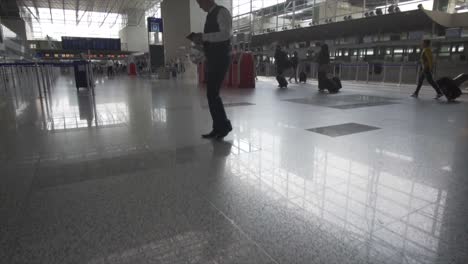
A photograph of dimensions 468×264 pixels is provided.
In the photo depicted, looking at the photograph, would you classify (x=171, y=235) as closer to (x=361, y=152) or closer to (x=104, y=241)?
(x=104, y=241)

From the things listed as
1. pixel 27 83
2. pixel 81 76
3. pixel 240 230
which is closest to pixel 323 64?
pixel 81 76

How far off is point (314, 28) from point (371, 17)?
4.43 metres

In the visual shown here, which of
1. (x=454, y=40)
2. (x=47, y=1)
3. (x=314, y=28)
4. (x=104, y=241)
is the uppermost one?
(x=47, y=1)

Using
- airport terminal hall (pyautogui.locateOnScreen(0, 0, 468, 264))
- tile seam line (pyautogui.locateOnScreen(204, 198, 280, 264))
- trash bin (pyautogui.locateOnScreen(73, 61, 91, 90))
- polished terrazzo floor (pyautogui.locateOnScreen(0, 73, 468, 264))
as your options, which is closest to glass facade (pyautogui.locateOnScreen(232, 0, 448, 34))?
trash bin (pyautogui.locateOnScreen(73, 61, 91, 90))

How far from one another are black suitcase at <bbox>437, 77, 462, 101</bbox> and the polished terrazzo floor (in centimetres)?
344

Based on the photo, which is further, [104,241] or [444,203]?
[444,203]

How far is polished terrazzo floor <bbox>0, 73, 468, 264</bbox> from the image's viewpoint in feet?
4.06

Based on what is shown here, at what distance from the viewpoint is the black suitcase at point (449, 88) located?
626 cm

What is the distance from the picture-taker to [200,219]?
1474mm

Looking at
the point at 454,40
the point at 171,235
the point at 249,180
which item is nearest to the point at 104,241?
the point at 171,235

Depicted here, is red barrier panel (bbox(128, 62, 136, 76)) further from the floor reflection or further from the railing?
the floor reflection

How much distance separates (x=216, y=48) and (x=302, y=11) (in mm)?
22292

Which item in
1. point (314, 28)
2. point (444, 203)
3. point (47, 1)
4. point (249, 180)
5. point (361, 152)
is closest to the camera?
point (444, 203)

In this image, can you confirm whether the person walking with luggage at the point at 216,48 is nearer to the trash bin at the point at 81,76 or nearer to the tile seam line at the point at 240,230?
the tile seam line at the point at 240,230
